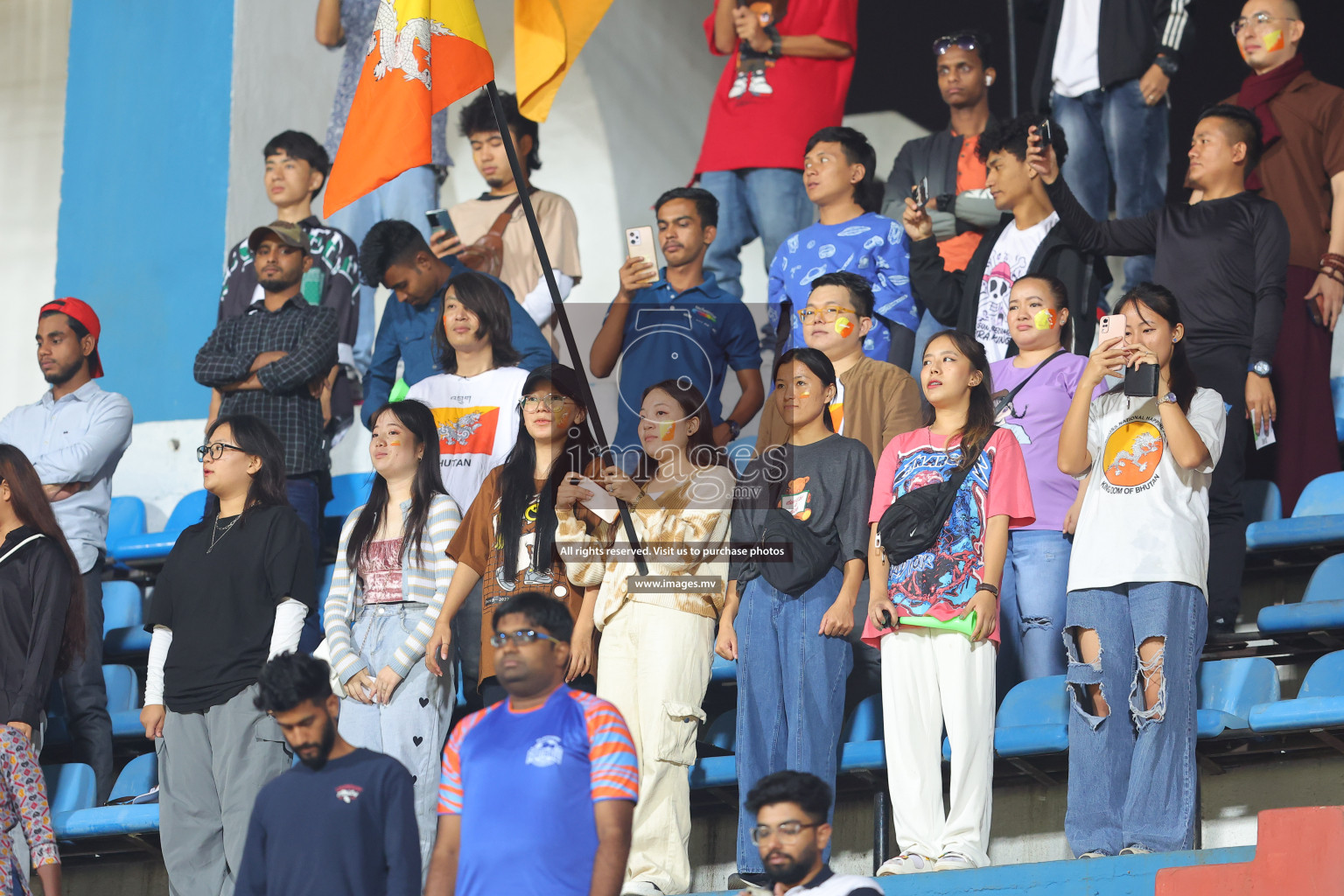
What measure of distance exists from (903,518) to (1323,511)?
1.81 m

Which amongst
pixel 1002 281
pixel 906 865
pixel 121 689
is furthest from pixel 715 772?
pixel 121 689

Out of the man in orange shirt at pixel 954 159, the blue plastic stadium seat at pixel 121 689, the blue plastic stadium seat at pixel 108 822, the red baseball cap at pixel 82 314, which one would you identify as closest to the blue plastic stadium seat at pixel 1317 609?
the man in orange shirt at pixel 954 159

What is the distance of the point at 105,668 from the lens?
650 cm

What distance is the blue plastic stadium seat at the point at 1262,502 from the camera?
5.92 m

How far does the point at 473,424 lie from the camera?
610 centimetres

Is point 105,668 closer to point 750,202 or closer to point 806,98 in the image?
point 750,202

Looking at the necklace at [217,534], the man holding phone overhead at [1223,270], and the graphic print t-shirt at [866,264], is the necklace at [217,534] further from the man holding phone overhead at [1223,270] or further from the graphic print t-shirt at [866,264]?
the man holding phone overhead at [1223,270]

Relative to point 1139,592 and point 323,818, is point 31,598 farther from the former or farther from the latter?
point 1139,592

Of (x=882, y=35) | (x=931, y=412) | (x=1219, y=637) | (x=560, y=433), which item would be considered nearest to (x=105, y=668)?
(x=560, y=433)

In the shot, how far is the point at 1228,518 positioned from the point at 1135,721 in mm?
1140

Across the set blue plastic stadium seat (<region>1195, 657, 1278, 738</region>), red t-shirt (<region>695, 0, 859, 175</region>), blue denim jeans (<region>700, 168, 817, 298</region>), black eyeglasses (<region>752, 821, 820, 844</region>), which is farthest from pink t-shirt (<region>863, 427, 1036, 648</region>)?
red t-shirt (<region>695, 0, 859, 175</region>)

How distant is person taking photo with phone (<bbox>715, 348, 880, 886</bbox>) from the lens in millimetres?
4750

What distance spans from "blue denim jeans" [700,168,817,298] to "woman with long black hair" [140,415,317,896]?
2401 mm

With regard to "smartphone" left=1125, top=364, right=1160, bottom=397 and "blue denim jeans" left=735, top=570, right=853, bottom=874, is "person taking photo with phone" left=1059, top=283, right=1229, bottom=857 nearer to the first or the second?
"smartphone" left=1125, top=364, right=1160, bottom=397
